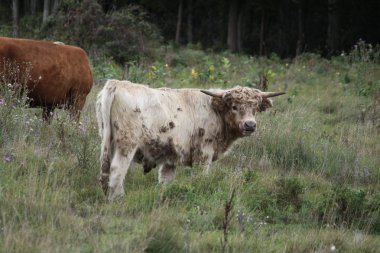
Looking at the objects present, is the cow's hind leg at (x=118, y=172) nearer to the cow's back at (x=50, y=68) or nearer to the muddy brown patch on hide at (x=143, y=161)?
the muddy brown patch on hide at (x=143, y=161)

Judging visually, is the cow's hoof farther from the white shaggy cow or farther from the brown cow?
the brown cow

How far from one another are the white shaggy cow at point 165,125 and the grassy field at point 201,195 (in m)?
0.26

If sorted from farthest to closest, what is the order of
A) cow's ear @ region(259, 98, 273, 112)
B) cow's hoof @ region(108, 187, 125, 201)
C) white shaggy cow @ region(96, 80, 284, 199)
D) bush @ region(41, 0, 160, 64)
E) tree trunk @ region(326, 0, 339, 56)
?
1. tree trunk @ region(326, 0, 339, 56)
2. bush @ region(41, 0, 160, 64)
3. cow's ear @ region(259, 98, 273, 112)
4. white shaggy cow @ region(96, 80, 284, 199)
5. cow's hoof @ region(108, 187, 125, 201)

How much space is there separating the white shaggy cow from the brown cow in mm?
2009

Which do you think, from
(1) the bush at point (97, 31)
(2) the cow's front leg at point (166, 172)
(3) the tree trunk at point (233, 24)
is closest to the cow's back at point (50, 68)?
(2) the cow's front leg at point (166, 172)

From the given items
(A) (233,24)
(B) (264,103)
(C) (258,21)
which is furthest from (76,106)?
(C) (258,21)

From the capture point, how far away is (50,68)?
891 cm

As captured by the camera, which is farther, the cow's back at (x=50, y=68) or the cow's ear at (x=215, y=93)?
the cow's back at (x=50, y=68)

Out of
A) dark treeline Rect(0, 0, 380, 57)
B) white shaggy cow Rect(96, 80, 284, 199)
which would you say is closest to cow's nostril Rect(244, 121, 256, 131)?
white shaggy cow Rect(96, 80, 284, 199)

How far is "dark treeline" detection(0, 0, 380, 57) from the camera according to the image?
3209 centimetres

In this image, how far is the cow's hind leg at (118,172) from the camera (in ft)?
21.7

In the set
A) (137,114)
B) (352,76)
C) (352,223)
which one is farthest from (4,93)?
(352,76)

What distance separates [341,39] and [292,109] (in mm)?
24562

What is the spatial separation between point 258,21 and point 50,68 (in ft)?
130
